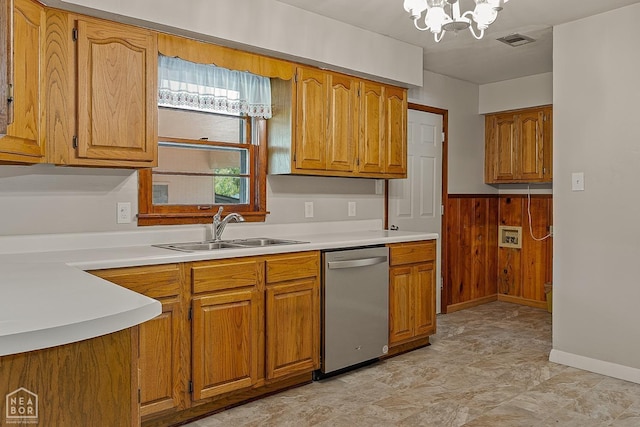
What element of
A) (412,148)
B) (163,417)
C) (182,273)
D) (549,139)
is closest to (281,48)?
(182,273)

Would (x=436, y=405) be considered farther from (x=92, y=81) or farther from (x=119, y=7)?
(x=119, y=7)

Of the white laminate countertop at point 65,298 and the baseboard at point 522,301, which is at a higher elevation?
the white laminate countertop at point 65,298

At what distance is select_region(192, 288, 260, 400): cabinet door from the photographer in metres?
2.63

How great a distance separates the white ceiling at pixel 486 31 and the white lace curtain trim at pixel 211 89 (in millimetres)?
591

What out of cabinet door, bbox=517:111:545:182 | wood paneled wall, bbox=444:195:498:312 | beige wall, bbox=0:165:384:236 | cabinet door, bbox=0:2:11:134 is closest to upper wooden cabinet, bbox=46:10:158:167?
beige wall, bbox=0:165:384:236

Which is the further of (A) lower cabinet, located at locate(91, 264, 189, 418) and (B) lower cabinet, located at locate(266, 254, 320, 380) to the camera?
(B) lower cabinet, located at locate(266, 254, 320, 380)

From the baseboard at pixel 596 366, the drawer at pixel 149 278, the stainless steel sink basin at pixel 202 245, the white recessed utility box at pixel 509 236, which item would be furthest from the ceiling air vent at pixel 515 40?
the drawer at pixel 149 278

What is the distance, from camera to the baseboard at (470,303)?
17.1ft

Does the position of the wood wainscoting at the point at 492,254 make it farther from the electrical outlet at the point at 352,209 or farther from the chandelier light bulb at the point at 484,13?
the chandelier light bulb at the point at 484,13

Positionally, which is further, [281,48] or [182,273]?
[281,48]

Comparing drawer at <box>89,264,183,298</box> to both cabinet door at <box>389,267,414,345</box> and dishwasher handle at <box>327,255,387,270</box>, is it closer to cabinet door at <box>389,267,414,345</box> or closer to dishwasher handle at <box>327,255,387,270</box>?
dishwasher handle at <box>327,255,387,270</box>

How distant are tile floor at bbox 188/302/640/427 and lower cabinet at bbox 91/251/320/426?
155 mm

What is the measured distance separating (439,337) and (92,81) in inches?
127

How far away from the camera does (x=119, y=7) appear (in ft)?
8.50
